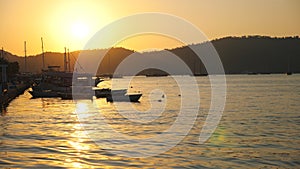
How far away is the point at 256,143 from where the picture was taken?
24969 mm

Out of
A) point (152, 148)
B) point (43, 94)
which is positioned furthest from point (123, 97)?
point (152, 148)

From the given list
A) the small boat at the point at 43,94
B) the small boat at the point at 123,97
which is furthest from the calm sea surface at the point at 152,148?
the small boat at the point at 43,94

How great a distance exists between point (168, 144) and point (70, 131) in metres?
9.58

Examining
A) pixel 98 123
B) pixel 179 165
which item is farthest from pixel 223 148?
pixel 98 123

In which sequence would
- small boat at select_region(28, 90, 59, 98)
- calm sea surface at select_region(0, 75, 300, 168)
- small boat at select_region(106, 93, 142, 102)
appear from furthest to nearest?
small boat at select_region(28, 90, 59, 98)
small boat at select_region(106, 93, 142, 102)
calm sea surface at select_region(0, 75, 300, 168)

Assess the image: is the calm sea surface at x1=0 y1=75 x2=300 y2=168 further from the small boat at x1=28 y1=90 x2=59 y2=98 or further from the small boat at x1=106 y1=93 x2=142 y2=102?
the small boat at x1=28 y1=90 x2=59 y2=98

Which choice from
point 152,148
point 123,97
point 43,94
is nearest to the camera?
point 152,148

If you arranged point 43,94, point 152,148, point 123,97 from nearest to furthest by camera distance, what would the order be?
point 152,148 → point 123,97 → point 43,94

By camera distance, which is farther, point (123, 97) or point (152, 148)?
point (123, 97)

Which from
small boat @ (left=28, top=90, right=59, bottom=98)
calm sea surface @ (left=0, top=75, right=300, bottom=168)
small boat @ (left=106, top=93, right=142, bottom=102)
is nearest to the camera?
calm sea surface @ (left=0, top=75, right=300, bottom=168)

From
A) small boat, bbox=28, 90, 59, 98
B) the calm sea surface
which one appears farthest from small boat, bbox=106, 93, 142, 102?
the calm sea surface

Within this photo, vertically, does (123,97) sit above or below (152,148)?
above

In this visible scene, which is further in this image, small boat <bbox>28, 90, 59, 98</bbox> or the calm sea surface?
small boat <bbox>28, 90, 59, 98</bbox>

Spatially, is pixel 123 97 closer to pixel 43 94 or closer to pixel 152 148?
pixel 43 94
